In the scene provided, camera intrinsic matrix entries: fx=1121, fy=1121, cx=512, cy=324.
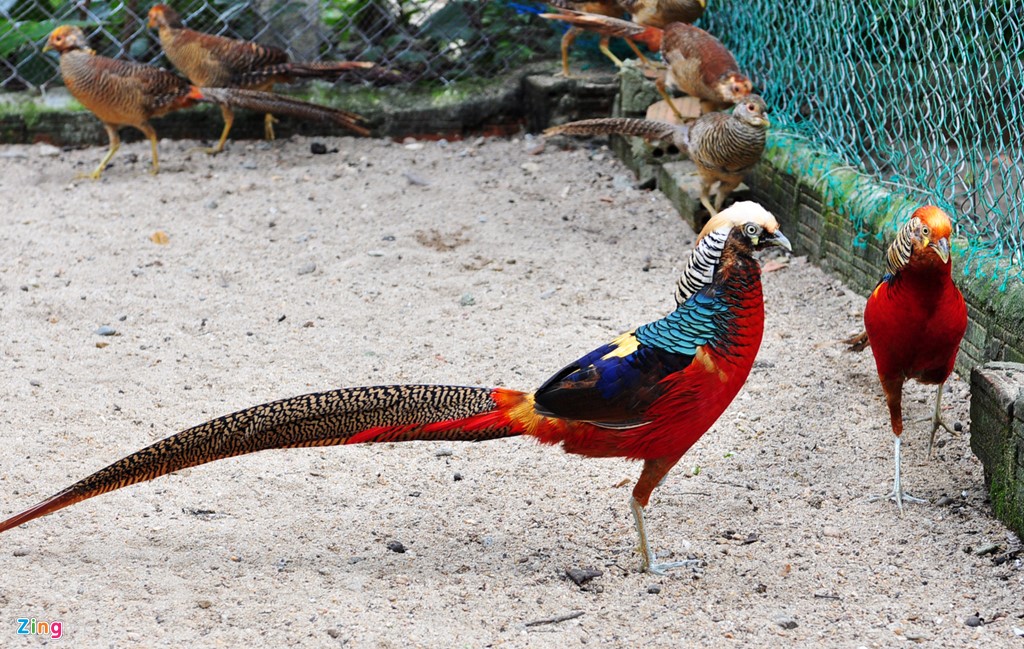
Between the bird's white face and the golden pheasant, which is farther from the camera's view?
the bird's white face

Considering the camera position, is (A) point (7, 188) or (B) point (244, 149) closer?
(A) point (7, 188)

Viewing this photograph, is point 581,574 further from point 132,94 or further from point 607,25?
point 132,94

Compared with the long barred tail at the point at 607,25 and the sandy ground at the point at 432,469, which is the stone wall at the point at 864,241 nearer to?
the sandy ground at the point at 432,469

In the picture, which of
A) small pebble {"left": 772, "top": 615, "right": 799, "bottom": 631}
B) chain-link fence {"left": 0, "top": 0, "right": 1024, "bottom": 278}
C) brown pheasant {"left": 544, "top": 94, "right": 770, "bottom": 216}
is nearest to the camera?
small pebble {"left": 772, "top": 615, "right": 799, "bottom": 631}

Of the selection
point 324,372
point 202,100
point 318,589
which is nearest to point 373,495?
point 318,589

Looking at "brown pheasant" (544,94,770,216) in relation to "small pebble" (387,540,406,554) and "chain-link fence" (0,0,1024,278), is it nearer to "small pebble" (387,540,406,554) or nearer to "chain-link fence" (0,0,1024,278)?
"chain-link fence" (0,0,1024,278)

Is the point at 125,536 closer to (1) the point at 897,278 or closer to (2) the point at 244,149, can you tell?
(1) the point at 897,278

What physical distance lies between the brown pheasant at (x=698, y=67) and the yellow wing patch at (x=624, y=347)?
228 centimetres

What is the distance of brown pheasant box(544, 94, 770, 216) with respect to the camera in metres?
4.48

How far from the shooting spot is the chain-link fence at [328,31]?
6547 millimetres

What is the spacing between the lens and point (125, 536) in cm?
270

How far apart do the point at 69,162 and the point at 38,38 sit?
87 cm

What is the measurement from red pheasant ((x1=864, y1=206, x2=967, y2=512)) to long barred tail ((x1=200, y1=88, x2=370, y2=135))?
3.75 m

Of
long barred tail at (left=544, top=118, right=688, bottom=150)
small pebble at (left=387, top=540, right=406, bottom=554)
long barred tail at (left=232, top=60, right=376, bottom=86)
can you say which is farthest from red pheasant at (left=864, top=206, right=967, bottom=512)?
long barred tail at (left=232, top=60, right=376, bottom=86)
